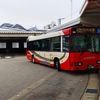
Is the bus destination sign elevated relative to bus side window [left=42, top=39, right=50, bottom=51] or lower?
elevated

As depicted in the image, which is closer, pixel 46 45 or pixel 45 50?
pixel 46 45

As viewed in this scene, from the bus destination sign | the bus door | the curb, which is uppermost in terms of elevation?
the bus destination sign

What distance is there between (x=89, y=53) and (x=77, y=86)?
3.78m

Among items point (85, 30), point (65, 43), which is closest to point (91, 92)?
point (85, 30)

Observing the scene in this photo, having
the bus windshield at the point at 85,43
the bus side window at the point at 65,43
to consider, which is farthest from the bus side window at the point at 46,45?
the bus windshield at the point at 85,43

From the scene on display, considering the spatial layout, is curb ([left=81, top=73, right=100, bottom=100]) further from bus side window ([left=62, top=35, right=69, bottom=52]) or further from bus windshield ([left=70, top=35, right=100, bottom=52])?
bus side window ([left=62, top=35, right=69, bottom=52])

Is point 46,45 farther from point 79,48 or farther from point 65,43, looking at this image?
point 79,48

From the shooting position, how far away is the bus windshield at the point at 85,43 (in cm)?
1266

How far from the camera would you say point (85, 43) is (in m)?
12.8

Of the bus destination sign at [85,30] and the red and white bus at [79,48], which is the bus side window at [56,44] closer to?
the red and white bus at [79,48]

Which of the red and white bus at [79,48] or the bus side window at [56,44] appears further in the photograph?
the bus side window at [56,44]

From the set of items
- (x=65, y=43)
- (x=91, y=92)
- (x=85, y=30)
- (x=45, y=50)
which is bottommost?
(x=91, y=92)

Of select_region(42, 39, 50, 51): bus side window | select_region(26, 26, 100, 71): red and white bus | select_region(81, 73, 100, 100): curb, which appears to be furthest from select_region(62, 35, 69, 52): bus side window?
select_region(81, 73, 100, 100): curb

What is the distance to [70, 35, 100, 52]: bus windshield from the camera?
498 inches
